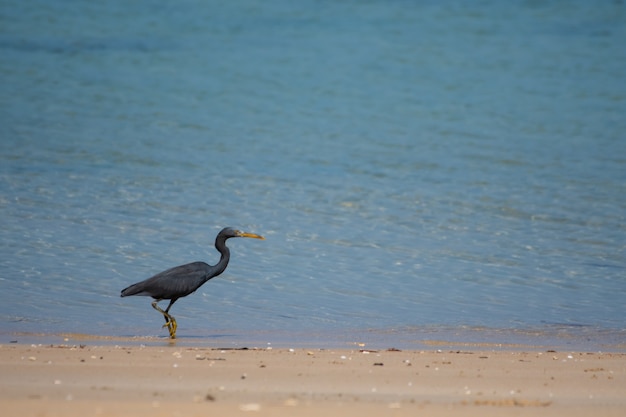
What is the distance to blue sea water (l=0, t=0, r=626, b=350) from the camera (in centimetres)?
1014

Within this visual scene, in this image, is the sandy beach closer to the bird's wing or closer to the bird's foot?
the bird's foot

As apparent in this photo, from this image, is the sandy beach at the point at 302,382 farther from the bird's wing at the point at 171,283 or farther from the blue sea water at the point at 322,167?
the bird's wing at the point at 171,283

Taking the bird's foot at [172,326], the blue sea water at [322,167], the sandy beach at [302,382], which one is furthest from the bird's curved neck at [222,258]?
the sandy beach at [302,382]

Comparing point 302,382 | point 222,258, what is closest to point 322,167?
point 222,258

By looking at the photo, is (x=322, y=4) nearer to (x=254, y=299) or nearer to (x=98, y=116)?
(x=98, y=116)

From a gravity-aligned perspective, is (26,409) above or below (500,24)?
below

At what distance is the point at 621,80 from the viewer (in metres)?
25.1

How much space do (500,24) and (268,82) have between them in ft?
26.4

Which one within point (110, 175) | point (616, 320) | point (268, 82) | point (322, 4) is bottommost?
point (616, 320)

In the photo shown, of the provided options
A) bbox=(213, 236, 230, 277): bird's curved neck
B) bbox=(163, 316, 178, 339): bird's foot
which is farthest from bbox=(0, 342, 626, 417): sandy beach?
bbox=(213, 236, 230, 277): bird's curved neck

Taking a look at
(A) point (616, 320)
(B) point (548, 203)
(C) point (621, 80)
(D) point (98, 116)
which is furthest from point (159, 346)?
(C) point (621, 80)

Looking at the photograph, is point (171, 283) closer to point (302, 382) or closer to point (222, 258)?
point (222, 258)

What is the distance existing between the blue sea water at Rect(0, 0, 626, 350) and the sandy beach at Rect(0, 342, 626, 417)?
1120 mm

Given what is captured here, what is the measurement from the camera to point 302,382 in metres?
6.35
